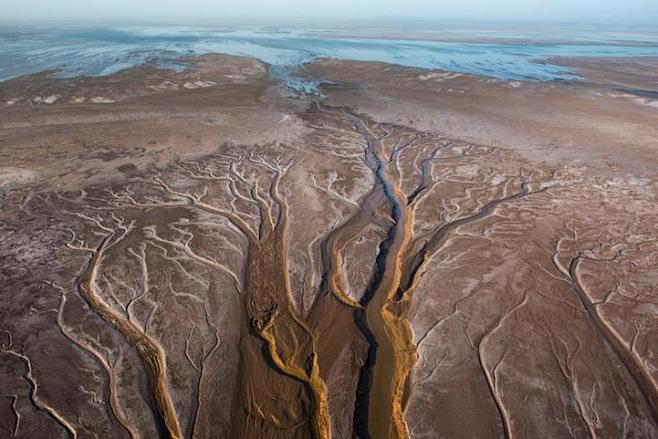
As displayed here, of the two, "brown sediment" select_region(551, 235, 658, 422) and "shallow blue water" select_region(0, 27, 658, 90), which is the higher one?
"shallow blue water" select_region(0, 27, 658, 90)

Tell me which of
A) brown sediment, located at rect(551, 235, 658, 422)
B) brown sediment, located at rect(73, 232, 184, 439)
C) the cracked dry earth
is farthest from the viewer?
brown sediment, located at rect(551, 235, 658, 422)

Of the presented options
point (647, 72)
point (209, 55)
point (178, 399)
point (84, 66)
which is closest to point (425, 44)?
point (647, 72)

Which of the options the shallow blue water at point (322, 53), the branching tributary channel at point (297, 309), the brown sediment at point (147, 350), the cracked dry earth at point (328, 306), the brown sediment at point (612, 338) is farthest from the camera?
the shallow blue water at point (322, 53)

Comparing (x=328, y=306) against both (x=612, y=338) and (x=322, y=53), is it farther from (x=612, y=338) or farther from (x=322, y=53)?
(x=322, y=53)

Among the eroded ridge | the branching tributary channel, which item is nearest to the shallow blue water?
the branching tributary channel

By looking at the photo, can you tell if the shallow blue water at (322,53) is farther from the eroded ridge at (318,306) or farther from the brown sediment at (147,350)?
the brown sediment at (147,350)

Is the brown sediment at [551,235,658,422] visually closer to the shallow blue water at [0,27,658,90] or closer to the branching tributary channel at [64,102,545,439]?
the branching tributary channel at [64,102,545,439]

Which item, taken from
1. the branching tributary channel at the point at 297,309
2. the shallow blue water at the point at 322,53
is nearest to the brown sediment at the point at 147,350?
the branching tributary channel at the point at 297,309

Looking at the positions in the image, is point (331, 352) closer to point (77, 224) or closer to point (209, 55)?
point (77, 224)

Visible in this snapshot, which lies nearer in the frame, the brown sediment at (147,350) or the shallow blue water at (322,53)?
the brown sediment at (147,350)

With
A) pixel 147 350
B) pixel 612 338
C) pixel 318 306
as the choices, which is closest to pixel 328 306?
pixel 318 306
